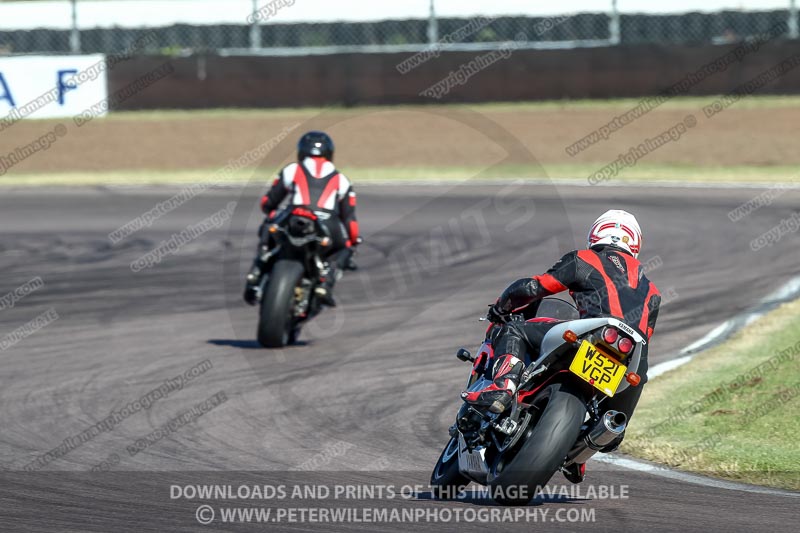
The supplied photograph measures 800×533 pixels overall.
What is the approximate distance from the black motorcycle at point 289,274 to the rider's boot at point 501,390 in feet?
16.2

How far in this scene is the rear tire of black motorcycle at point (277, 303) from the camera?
11445 mm

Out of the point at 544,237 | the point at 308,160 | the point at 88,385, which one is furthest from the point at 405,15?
the point at 88,385

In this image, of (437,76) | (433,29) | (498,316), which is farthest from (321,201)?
(433,29)

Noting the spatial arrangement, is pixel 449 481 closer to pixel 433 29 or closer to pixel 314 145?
pixel 314 145

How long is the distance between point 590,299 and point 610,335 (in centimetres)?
50

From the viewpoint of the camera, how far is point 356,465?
787cm

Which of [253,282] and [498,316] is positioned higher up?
[498,316]

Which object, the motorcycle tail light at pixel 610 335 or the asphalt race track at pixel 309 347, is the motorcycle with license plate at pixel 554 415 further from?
the asphalt race track at pixel 309 347

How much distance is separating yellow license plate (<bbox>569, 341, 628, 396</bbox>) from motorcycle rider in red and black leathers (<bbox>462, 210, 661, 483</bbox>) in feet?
0.76

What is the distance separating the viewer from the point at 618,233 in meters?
7.11

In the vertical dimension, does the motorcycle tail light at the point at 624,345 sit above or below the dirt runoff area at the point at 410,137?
above

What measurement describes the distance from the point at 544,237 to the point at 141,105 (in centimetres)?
1495

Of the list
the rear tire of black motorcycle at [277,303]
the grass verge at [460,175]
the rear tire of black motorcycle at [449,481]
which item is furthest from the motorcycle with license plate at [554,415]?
the grass verge at [460,175]

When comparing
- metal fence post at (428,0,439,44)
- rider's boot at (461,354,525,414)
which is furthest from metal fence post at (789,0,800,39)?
rider's boot at (461,354,525,414)
